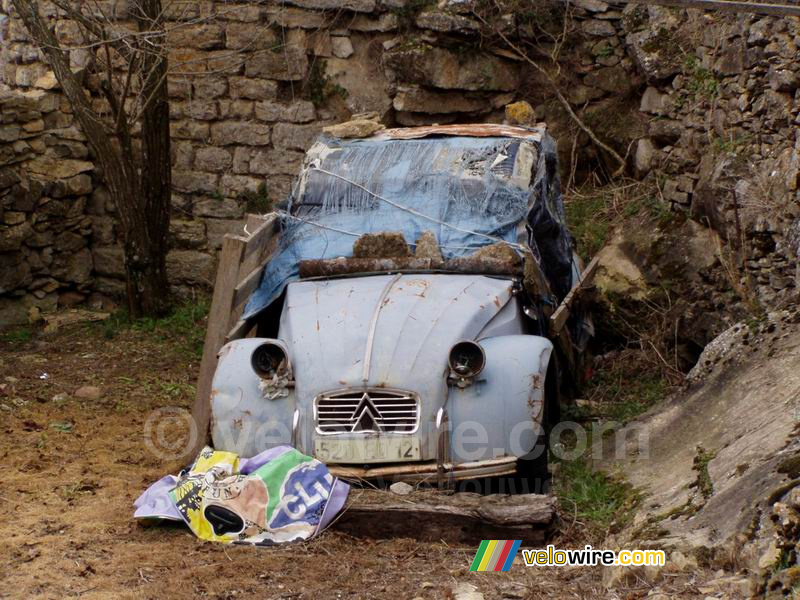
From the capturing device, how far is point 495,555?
4.74 m

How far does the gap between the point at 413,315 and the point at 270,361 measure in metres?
0.75

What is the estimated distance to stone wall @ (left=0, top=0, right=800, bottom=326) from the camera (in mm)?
10156

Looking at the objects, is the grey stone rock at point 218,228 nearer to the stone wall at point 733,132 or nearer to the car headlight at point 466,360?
the stone wall at point 733,132

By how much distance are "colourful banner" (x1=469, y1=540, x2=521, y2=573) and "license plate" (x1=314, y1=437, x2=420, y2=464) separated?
1.86 feet

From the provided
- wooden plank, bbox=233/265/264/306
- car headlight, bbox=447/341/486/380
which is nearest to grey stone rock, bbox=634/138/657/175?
wooden plank, bbox=233/265/264/306

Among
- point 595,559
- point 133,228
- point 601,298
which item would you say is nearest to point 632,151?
point 601,298

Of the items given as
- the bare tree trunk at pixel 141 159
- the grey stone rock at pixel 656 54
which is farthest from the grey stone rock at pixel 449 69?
the bare tree trunk at pixel 141 159

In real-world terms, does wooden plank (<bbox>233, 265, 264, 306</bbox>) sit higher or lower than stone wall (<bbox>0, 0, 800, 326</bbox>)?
lower

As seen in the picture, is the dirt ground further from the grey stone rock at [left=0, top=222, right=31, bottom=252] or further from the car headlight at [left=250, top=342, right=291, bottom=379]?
the grey stone rock at [left=0, top=222, right=31, bottom=252]

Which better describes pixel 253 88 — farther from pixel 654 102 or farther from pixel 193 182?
pixel 654 102

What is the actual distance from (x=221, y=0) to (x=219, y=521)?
646 centimetres

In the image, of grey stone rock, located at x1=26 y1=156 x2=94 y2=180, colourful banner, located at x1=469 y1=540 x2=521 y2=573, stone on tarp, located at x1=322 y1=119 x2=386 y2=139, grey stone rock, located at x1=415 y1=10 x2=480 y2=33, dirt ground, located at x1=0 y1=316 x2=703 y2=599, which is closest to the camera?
dirt ground, located at x1=0 y1=316 x2=703 y2=599

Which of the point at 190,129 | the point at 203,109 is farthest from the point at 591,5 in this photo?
the point at 190,129

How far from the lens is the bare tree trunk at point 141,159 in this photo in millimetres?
9070
